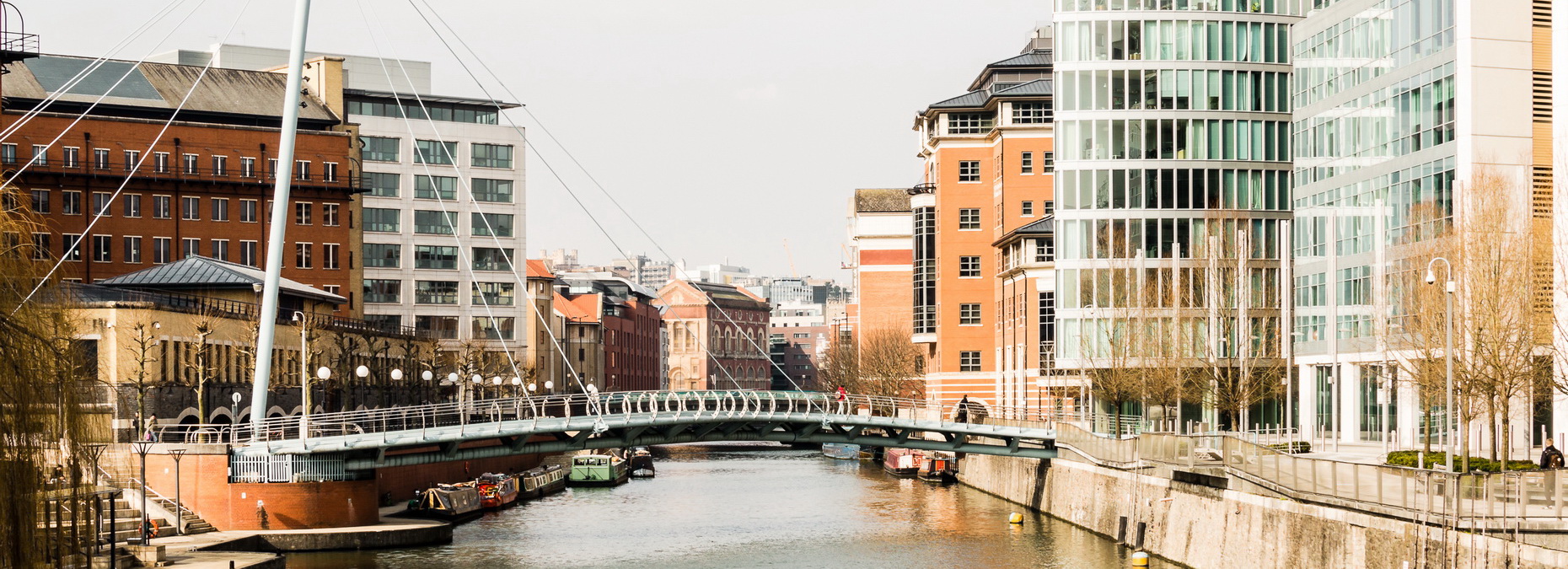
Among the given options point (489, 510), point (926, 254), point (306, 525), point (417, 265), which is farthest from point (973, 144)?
point (306, 525)

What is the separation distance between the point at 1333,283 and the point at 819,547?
19.5m

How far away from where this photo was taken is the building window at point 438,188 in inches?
5197

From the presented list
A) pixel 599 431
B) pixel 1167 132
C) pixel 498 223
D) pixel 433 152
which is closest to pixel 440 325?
pixel 498 223

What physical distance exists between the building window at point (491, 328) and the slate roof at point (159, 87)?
22572 millimetres

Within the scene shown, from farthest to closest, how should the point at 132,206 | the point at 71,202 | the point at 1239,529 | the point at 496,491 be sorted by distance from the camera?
the point at 132,206, the point at 71,202, the point at 496,491, the point at 1239,529

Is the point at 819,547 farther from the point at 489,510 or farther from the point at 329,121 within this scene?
the point at 329,121

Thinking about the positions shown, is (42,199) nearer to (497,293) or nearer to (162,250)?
(162,250)

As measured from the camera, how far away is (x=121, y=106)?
344ft

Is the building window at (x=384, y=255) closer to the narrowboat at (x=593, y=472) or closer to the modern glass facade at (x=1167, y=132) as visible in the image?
the narrowboat at (x=593, y=472)

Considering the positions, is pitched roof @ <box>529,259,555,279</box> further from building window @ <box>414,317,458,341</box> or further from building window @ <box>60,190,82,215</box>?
building window @ <box>60,190,82,215</box>

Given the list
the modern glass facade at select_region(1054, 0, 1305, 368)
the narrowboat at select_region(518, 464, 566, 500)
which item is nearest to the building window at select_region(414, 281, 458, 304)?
the narrowboat at select_region(518, 464, 566, 500)

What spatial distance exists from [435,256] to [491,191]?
21.7 feet

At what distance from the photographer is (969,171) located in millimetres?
121875

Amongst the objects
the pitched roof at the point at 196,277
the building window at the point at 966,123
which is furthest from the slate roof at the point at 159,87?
the building window at the point at 966,123
